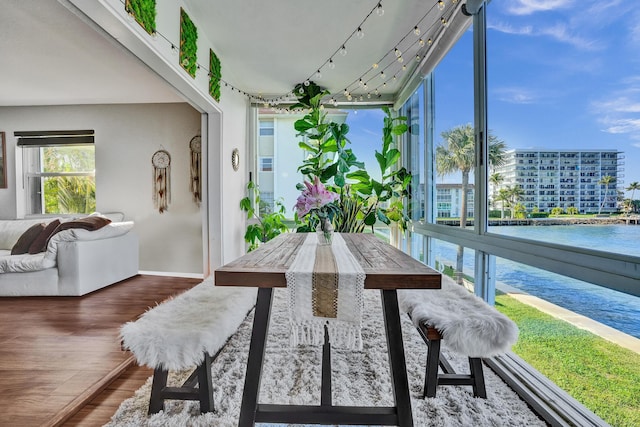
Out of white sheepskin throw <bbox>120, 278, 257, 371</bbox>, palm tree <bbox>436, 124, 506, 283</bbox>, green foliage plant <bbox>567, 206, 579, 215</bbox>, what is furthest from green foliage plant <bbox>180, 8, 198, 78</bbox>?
green foliage plant <bbox>567, 206, 579, 215</bbox>

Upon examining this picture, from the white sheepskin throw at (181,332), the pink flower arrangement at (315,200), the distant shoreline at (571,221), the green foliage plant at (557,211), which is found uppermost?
the pink flower arrangement at (315,200)

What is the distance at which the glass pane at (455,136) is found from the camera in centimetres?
241

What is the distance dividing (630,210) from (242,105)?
4.30m

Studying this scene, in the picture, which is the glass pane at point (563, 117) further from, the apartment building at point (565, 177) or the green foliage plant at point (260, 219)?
the green foliage plant at point (260, 219)

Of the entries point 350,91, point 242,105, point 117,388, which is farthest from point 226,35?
point 117,388

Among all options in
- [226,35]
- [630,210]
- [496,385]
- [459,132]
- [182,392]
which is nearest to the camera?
[630,210]

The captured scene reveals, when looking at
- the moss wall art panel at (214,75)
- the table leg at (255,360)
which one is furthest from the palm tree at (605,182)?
the moss wall art panel at (214,75)

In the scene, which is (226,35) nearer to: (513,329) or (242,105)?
(242,105)

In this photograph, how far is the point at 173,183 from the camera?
473 cm

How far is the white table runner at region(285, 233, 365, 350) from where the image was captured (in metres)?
1.09

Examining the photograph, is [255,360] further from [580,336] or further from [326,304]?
[580,336]

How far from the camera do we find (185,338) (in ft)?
4.15

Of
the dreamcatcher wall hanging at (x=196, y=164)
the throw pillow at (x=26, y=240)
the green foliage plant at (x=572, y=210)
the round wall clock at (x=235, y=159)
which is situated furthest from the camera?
the dreamcatcher wall hanging at (x=196, y=164)

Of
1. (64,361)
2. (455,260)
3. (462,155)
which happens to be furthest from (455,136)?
(64,361)
